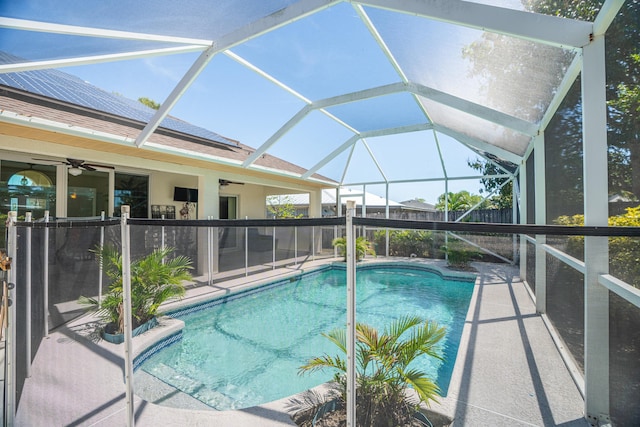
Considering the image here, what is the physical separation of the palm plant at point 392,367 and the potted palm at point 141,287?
2.16m

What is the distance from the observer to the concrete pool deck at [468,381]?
1682 mm

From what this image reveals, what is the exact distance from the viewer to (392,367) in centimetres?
210

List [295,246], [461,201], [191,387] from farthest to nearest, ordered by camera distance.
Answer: [461,201]
[191,387]
[295,246]

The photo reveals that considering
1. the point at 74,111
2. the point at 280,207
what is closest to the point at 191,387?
the point at 74,111

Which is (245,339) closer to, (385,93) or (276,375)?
(276,375)

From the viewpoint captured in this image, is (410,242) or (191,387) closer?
(410,242)

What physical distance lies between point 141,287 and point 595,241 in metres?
4.88

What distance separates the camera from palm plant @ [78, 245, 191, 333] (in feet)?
9.64

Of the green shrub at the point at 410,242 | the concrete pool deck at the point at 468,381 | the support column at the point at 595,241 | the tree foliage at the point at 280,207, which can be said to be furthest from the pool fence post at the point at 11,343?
the tree foliage at the point at 280,207

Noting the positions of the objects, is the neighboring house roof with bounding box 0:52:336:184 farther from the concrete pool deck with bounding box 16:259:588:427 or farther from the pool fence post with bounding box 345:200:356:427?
the pool fence post with bounding box 345:200:356:427

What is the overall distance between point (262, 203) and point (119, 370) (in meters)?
12.0

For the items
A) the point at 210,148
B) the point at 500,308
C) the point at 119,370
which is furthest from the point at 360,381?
the point at 210,148

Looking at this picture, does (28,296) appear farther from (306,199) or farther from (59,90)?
(306,199)

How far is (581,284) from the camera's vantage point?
2.45 meters
